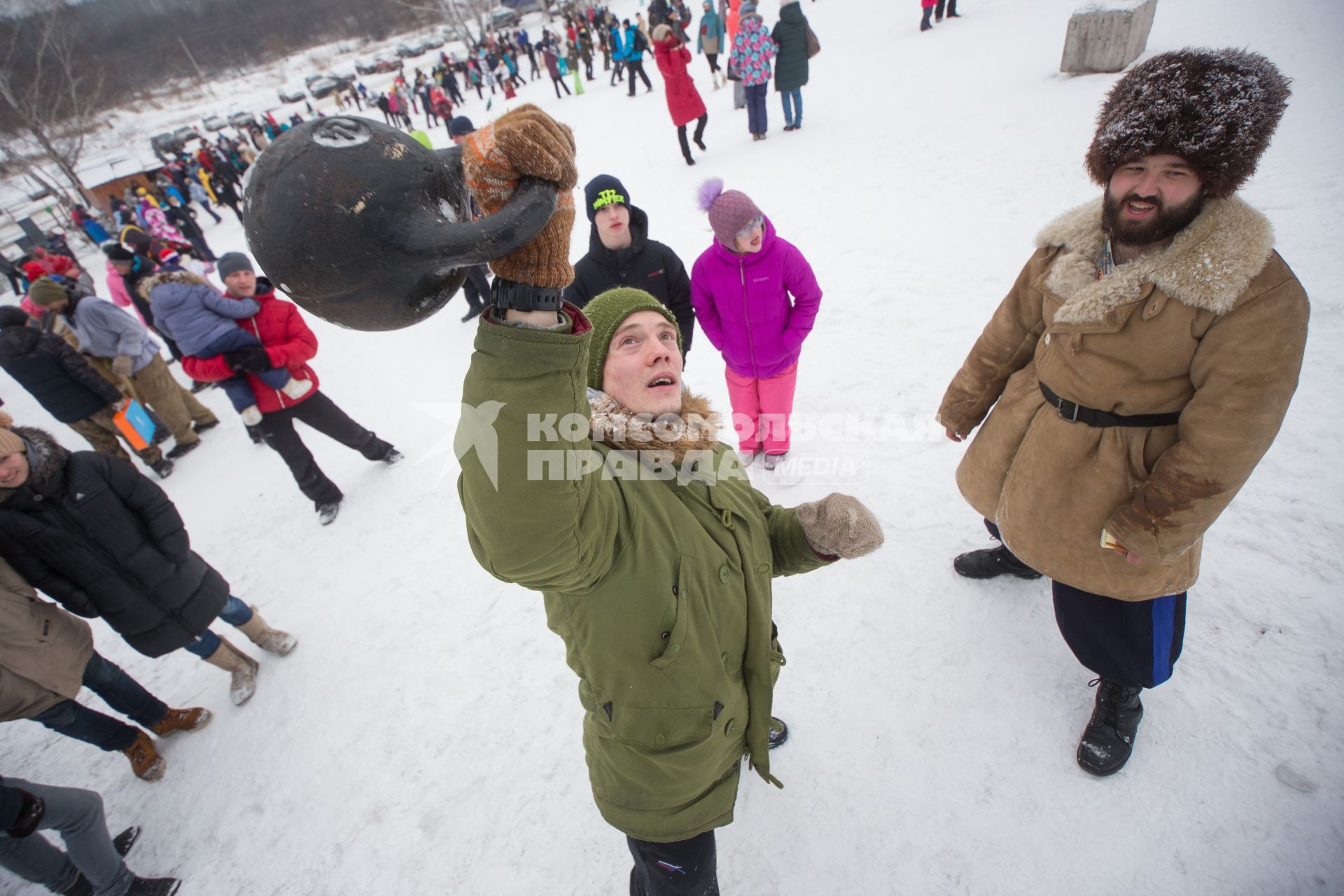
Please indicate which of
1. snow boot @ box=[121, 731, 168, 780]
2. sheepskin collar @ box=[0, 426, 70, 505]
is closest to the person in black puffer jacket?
sheepskin collar @ box=[0, 426, 70, 505]

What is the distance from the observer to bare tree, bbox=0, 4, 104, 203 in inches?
706

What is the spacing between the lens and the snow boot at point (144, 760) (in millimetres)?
2881

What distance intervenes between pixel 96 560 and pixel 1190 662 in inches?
199

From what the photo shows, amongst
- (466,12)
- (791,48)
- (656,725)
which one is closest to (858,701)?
(656,725)

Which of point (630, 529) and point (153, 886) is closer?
point (630, 529)

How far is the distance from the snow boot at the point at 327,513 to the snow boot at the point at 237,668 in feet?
4.50

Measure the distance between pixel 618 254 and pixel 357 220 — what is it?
9.11 feet

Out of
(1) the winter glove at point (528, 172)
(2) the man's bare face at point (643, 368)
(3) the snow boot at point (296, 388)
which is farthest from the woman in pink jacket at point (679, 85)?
(1) the winter glove at point (528, 172)

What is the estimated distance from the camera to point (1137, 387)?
5.49 ft

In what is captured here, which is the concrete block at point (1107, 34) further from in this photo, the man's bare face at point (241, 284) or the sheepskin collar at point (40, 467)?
the sheepskin collar at point (40, 467)

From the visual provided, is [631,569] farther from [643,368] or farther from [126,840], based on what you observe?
[126,840]

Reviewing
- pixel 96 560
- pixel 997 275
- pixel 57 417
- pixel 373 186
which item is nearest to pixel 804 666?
pixel 373 186

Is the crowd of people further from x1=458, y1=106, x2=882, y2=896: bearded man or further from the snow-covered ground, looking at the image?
x1=458, y1=106, x2=882, y2=896: bearded man

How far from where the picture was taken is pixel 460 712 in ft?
9.64
